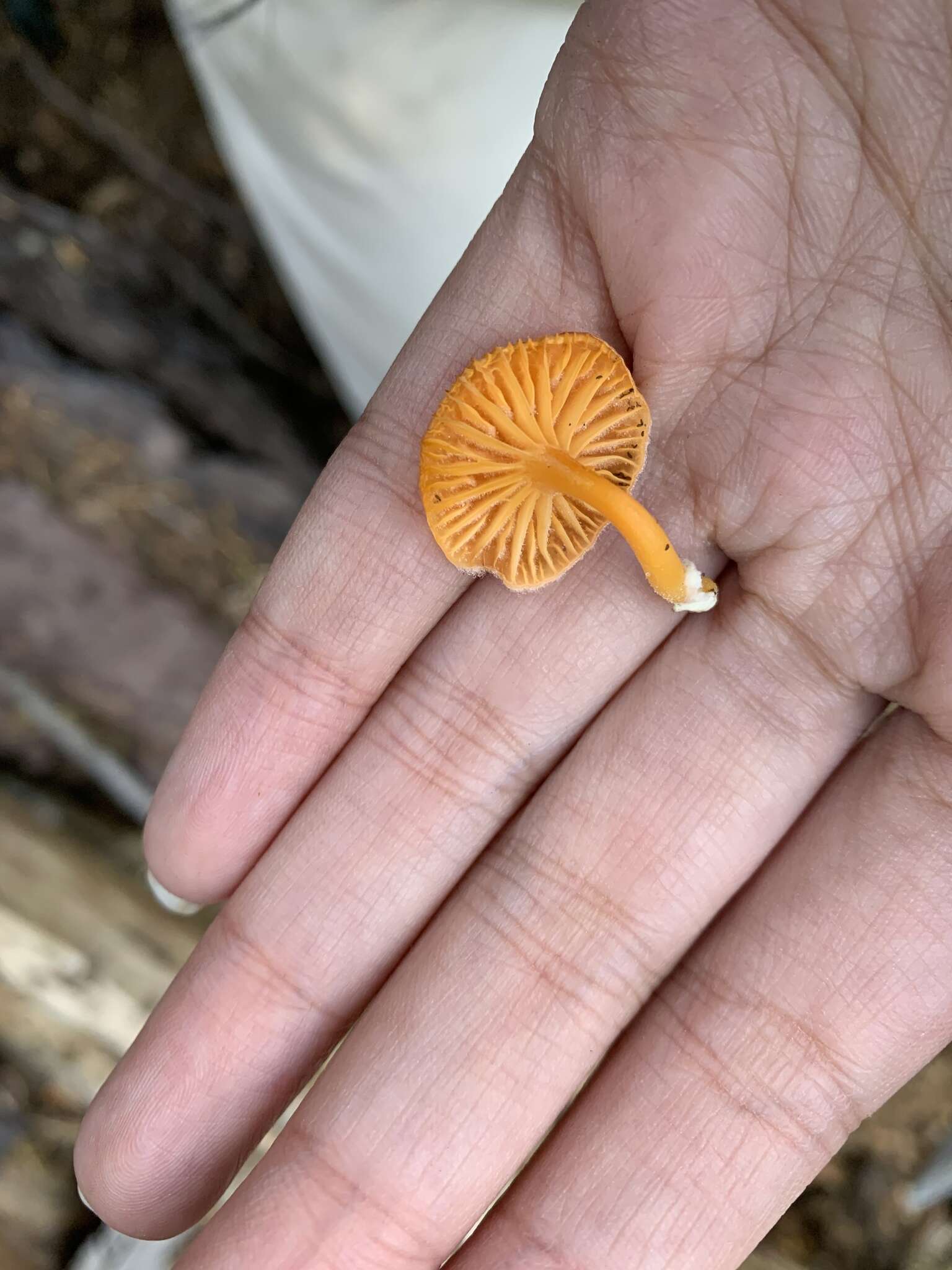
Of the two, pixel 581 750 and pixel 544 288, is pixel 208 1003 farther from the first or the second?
pixel 544 288

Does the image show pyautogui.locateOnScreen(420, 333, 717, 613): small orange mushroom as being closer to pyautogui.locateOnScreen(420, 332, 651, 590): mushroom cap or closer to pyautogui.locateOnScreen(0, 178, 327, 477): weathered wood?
pyautogui.locateOnScreen(420, 332, 651, 590): mushroom cap

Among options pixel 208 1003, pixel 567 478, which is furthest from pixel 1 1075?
pixel 567 478

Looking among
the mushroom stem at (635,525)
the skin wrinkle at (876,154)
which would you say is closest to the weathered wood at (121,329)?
the mushroom stem at (635,525)

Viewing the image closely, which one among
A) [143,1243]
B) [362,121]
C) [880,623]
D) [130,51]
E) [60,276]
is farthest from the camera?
[130,51]

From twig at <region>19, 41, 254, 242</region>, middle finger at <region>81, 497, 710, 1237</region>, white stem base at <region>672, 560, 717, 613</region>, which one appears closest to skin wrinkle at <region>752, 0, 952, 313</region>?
white stem base at <region>672, 560, 717, 613</region>

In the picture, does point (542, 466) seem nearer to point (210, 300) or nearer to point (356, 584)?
point (356, 584)
